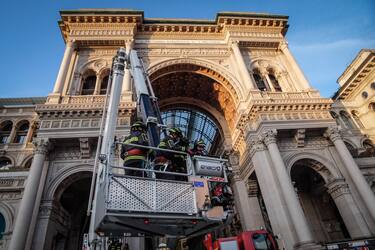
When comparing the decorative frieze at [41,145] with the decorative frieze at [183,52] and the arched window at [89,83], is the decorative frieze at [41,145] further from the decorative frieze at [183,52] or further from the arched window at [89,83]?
the decorative frieze at [183,52]

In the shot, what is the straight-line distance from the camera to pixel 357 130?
980 inches

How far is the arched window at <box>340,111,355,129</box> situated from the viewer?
25.5 meters

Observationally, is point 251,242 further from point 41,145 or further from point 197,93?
point 197,93

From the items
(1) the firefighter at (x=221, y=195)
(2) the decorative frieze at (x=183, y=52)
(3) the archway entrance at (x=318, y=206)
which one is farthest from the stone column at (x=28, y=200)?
(3) the archway entrance at (x=318, y=206)

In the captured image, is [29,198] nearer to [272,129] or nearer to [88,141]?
[88,141]

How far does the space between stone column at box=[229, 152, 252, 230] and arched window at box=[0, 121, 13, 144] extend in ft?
73.2

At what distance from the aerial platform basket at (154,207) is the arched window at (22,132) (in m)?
24.5

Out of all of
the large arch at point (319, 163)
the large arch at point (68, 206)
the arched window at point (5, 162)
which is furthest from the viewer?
the arched window at point (5, 162)

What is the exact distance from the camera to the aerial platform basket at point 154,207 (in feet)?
11.9

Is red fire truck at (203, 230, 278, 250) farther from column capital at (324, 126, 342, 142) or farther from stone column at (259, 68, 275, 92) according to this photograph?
stone column at (259, 68, 275, 92)

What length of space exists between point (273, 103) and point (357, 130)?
16.7m

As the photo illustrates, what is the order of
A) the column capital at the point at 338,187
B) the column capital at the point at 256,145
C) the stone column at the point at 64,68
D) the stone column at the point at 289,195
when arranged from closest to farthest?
the stone column at the point at 289,195 → the column capital at the point at 338,187 → the column capital at the point at 256,145 → the stone column at the point at 64,68

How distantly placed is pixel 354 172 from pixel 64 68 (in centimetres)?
1858

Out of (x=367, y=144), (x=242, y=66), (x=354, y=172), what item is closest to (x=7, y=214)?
(x=242, y=66)
